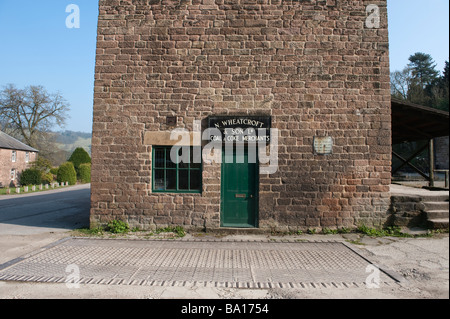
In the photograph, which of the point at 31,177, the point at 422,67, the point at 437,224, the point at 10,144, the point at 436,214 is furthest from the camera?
the point at 422,67

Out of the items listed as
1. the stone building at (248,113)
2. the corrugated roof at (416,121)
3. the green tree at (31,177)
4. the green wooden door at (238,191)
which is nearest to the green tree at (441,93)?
the corrugated roof at (416,121)

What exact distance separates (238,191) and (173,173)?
6.25 feet

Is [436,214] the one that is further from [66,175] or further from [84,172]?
[84,172]

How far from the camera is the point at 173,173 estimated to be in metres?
7.69

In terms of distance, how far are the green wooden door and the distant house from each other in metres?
31.3

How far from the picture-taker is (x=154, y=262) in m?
5.33

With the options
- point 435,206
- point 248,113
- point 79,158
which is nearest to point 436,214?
point 435,206

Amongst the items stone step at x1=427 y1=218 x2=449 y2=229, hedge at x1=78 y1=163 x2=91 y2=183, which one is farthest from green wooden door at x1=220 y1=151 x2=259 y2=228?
hedge at x1=78 y1=163 x2=91 y2=183

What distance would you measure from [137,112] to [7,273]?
15.0 feet

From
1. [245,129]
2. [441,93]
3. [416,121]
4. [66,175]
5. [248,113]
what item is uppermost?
[441,93]

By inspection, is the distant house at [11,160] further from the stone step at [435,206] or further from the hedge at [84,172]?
the stone step at [435,206]

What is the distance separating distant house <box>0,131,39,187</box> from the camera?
30461 mm

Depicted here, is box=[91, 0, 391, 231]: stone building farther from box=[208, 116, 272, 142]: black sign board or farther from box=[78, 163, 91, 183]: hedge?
box=[78, 163, 91, 183]: hedge

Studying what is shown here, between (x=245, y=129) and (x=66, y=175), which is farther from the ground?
(x=245, y=129)
